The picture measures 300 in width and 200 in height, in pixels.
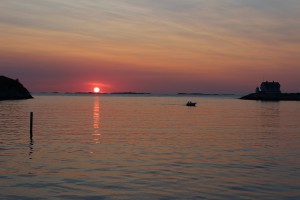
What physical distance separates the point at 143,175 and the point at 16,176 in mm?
7478

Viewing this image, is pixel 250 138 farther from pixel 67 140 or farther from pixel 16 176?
pixel 16 176

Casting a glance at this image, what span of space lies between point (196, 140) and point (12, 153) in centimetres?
1914

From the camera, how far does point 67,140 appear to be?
1556 inches

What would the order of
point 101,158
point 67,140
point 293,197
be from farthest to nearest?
point 67,140, point 101,158, point 293,197

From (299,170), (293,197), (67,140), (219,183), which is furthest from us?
(67,140)

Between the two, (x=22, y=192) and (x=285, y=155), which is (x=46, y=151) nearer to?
(x=22, y=192)

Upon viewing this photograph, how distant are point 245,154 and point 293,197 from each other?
13.2m

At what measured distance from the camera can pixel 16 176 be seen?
22344mm

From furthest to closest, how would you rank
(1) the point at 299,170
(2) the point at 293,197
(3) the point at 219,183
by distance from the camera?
1. (1) the point at 299,170
2. (3) the point at 219,183
3. (2) the point at 293,197

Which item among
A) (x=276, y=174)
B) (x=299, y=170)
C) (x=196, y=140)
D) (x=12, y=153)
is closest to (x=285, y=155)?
(x=299, y=170)

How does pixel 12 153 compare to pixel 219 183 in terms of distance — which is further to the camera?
pixel 12 153

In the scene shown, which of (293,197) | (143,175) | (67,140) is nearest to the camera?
(293,197)

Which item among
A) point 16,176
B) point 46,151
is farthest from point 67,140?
point 16,176

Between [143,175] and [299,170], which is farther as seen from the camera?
[299,170]
